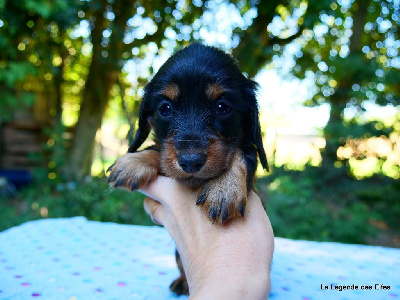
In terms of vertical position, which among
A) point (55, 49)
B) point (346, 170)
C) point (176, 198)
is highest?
point (55, 49)

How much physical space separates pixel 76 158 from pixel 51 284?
571 cm

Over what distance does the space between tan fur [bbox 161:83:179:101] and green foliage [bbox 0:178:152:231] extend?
3.65 metres

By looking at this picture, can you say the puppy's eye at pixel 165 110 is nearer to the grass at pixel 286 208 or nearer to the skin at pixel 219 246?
the skin at pixel 219 246

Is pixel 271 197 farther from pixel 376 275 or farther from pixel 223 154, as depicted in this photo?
pixel 223 154

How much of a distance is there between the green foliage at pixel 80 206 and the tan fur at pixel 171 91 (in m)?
3.65

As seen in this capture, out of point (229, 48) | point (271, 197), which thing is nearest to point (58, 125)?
point (229, 48)

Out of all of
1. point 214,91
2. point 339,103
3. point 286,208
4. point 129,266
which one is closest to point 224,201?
point 214,91

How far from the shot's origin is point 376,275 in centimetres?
243

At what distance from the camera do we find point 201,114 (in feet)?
5.91

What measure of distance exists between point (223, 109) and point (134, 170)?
0.60m

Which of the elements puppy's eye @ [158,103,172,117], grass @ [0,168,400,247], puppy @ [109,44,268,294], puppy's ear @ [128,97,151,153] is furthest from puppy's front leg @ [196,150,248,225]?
grass @ [0,168,400,247]

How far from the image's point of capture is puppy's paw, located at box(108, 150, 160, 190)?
6.29 ft

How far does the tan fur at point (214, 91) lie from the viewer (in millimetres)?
1813

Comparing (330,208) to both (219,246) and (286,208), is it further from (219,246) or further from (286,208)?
(219,246)
